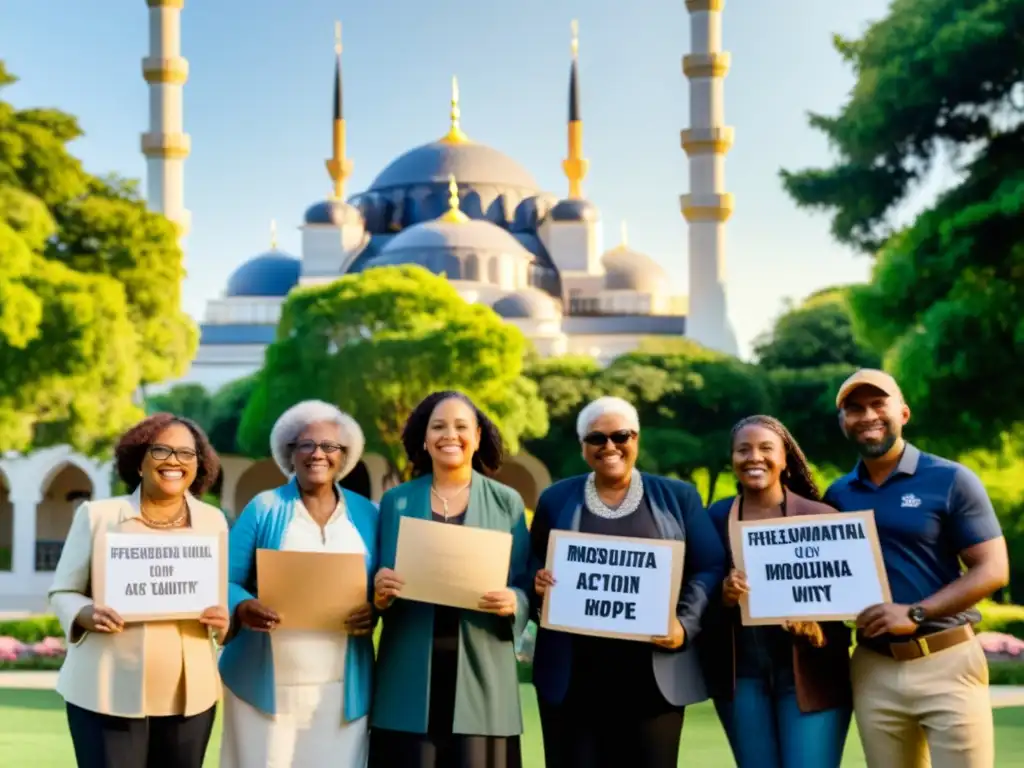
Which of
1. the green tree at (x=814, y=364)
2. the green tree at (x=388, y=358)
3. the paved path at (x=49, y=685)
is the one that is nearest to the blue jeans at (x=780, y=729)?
the paved path at (x=49, y=685)

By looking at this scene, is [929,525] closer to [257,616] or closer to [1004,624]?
[257,616]

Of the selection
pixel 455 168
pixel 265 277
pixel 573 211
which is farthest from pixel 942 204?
pixel 455 168

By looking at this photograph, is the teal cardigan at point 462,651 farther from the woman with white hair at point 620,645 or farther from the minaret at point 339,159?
the minaret at point 339,159

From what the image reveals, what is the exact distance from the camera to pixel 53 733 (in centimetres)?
855

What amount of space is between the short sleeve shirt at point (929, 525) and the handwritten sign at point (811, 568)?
8 centimetres

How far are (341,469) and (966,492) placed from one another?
1.78m

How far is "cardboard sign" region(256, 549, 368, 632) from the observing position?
161 inches

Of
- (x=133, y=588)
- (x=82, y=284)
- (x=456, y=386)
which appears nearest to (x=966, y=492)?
(x=133, y=588)

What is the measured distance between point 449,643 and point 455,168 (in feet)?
170

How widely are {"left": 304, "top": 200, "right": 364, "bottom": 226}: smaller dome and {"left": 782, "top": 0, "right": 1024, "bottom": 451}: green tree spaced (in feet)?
121

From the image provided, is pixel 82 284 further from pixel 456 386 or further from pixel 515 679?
pixel 515 679

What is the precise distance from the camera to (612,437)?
4.21m

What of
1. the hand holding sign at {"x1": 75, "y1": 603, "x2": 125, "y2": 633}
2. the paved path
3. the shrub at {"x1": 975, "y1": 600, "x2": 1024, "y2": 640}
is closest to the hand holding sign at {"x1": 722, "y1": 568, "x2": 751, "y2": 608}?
the hand holding sign at {"x1": 75, "y1": 603, "x2": 125, "y2": 633}

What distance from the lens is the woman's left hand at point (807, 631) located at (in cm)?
414
